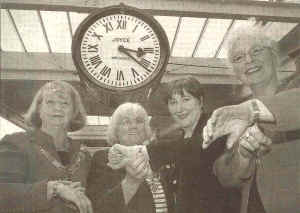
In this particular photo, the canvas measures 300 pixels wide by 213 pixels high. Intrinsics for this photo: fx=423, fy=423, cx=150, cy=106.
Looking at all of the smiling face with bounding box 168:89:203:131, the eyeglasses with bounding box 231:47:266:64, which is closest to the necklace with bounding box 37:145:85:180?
the smiling face with bounding box 168:89:203:131

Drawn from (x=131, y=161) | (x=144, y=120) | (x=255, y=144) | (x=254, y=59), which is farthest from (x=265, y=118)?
(x=131, y=161)

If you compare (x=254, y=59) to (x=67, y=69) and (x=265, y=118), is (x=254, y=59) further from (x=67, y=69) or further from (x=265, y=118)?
(x=67, y=69)

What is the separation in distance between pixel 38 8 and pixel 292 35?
1.67 metres

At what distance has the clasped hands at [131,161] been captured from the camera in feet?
8.43

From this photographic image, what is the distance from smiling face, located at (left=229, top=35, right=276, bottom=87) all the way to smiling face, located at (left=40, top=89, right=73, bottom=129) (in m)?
1.09

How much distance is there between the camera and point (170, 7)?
2.83m

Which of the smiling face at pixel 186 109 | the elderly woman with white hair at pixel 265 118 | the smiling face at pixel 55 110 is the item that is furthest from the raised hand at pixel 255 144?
the smiling face at pixel 55 110

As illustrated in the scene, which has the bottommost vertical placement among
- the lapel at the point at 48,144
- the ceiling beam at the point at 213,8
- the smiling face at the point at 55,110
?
the lapel at the point at 48,144

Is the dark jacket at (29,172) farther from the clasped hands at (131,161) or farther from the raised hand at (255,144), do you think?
the raised hand at (255,144)

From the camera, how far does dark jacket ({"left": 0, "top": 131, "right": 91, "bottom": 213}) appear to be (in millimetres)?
2455

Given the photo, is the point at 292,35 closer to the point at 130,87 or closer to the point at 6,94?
the point at 130,87

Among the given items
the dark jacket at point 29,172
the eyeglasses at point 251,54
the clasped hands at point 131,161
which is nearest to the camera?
the dark jacket at point 29,172

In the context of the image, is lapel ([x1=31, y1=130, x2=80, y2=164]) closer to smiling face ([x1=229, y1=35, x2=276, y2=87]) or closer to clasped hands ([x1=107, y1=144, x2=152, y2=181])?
clasped hands ([x1=107, y1=144, x2=152, y2=181])

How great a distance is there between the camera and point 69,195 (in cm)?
248
